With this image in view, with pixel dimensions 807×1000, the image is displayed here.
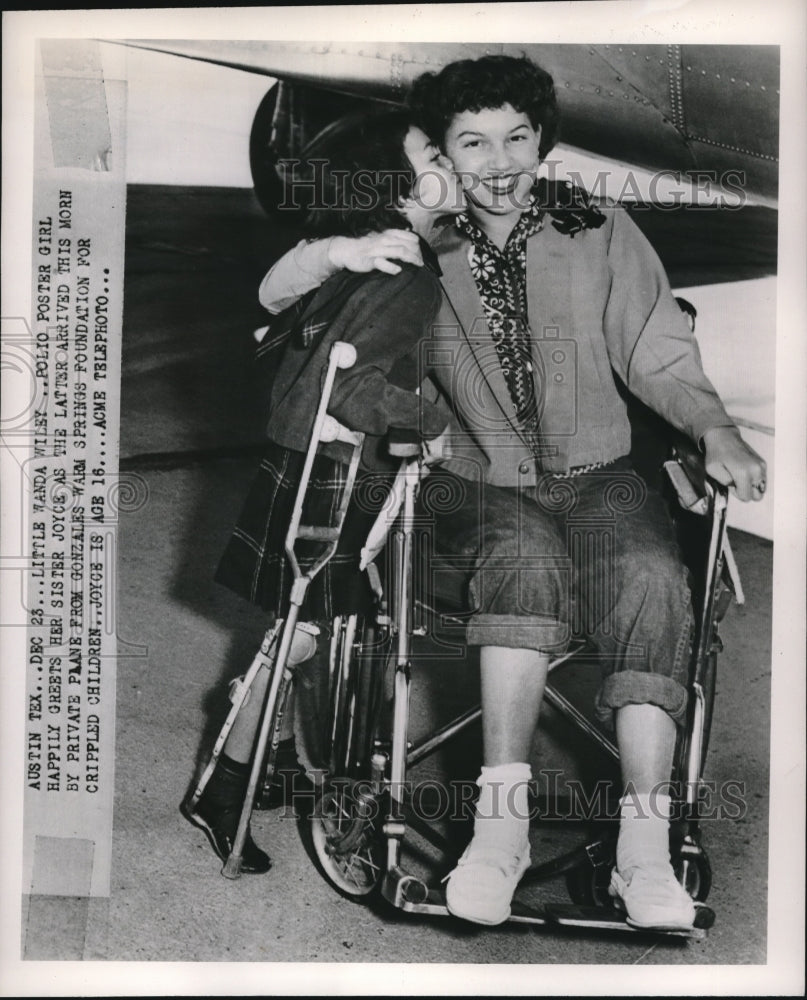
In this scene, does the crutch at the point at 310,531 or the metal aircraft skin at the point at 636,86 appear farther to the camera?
the metal aircraft skin at the point at 636,86

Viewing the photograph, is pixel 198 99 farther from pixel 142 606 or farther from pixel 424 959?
pixel 424 959

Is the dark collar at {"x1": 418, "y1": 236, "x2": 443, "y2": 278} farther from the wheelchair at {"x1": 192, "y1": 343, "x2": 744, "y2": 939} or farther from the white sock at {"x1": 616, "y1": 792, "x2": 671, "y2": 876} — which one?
the white sock at {"x1": 616, "y1": 792, "x2": 671, "y2": 876}

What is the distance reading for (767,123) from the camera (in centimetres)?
188

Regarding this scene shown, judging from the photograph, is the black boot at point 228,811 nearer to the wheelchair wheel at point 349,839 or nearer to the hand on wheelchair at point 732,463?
the wheelchair wheel at point 349,839

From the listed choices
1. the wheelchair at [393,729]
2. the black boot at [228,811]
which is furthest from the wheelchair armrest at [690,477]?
the black boot at [228,811]

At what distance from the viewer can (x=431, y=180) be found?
71.2 inches

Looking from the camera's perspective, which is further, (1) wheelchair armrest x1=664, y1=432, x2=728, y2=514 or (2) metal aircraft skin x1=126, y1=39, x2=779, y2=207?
(2) metal aircraft skin x1=126, y1=39, x2=779, y2=207

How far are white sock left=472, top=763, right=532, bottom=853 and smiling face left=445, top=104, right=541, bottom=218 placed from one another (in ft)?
3.11

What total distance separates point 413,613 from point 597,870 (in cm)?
54

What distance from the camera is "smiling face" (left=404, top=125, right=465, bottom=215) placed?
1.80 meters

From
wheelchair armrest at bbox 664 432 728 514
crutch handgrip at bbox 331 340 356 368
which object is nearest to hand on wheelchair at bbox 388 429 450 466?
crutch handgrip at bbox 331 340 356 368

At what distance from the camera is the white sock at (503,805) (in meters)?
1.77

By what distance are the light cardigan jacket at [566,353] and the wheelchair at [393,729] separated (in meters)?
0.12

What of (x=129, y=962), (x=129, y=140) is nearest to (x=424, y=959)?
(x=129, y=962)
